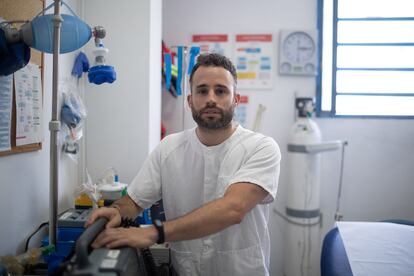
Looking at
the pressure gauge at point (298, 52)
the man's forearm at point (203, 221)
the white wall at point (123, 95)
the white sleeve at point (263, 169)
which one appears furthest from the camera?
the pressure gauge at point (298, 52)

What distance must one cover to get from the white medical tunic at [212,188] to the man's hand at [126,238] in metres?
0.38

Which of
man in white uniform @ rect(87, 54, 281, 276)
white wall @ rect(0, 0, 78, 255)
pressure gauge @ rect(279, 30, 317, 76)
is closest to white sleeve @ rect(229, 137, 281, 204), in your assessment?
man in white uniform @ rect(87, 54, 281, 276)

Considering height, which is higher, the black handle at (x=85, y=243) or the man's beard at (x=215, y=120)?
the man's beard at (x=215, y=120)

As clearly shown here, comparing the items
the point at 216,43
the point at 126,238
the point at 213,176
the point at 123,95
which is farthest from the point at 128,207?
the point at 216,43

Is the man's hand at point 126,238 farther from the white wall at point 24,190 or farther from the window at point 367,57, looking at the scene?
the window at point 367,57

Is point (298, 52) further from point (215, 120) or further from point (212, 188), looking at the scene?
→ point (212, 188)

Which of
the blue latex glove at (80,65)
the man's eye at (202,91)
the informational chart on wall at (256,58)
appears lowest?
the man's eye at (202,91)

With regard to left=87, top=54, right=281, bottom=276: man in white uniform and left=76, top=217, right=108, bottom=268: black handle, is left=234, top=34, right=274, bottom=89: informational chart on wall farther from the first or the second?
left=76, top=217, right=108, bottom=268: black handle

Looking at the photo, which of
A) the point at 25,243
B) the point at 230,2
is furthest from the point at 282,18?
the point at 25,243

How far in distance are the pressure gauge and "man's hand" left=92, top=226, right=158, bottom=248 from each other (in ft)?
6.45

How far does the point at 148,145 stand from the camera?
6.04 ft

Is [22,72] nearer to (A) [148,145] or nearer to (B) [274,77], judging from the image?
(A) [148,145]

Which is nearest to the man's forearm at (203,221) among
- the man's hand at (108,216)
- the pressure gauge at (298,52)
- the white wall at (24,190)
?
the man's hand at (108,216)

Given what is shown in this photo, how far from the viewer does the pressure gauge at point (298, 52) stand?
238 centimetres
